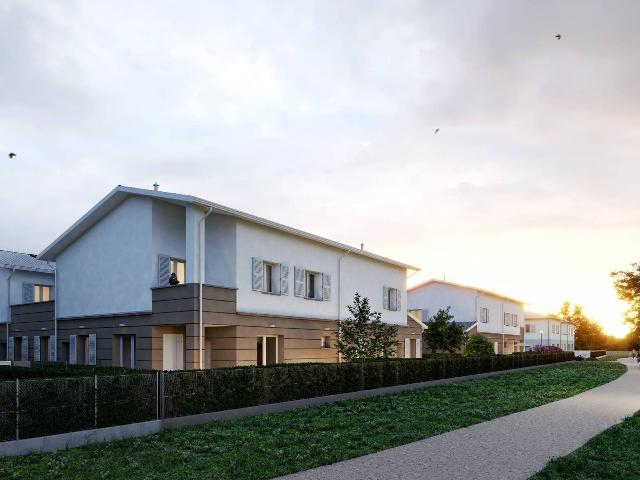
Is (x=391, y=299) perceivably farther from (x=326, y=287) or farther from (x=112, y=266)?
(x=112, y=266)

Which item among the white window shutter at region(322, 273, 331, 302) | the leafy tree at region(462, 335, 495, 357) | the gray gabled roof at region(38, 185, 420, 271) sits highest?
the gray gabled roof at region(38, 185, 420, 271)

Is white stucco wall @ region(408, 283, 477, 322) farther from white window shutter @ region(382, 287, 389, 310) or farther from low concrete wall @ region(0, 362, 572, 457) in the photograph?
low concrete wall @ region(0, 362, 572, 457)

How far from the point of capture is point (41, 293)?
3297 centimetres

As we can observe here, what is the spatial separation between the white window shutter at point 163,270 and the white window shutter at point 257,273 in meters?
3.00

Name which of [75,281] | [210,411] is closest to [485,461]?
[210,411]

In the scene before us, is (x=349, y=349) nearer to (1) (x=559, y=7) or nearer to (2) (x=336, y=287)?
(2) (x=336, y=287)

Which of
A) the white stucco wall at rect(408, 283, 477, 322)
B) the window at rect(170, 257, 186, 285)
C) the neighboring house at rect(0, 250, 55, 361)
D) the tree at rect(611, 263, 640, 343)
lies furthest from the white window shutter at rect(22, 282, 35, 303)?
the tree at rect(611, 263, 640, 343)

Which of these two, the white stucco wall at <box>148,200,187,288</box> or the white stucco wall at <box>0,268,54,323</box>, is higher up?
the white stucco wall at <box>148,200,187,288</box>

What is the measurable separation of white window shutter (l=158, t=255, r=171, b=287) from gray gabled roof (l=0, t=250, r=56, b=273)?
11.7 metres

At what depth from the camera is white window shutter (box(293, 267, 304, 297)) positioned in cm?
2622

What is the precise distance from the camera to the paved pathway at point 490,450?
944cm

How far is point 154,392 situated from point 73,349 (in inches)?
544

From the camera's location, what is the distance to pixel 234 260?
892 inches

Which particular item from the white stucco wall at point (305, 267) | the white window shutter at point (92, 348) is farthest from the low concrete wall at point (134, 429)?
the white window shutter at point (92, 348)
